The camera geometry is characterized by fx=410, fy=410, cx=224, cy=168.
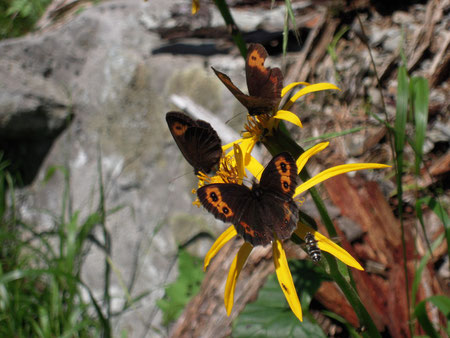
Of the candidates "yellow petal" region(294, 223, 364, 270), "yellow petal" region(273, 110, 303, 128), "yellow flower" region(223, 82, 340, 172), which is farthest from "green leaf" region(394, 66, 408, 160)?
"yellow petal" region(294, 223, 364, 270)

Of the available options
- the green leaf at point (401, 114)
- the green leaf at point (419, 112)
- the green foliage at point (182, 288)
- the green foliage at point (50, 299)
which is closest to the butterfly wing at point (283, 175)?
the green leaf at point (401, 114)

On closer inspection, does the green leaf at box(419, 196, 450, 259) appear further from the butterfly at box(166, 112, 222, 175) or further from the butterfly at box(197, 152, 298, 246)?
the butterfly at box(166, 112, 222, 175)

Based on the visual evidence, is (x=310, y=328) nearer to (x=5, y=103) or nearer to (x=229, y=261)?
(x=229, y=261)

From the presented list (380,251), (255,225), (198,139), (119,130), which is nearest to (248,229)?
(255,225)

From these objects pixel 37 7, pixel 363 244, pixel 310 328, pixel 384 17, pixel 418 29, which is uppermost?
pixel 37 7

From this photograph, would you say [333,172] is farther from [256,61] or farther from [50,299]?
[50,299]

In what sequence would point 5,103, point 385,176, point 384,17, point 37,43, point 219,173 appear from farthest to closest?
point 37,43
point 5,103
point 384,17
point 385,176
point 219,173

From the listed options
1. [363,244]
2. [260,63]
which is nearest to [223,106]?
[363,244]
